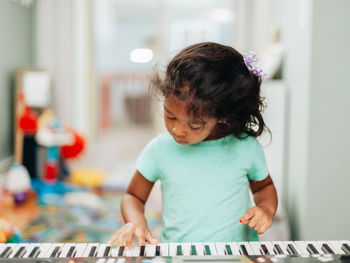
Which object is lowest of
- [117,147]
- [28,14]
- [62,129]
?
[117,147]

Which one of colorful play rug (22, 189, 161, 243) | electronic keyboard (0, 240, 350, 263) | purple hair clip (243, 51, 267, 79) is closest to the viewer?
electronic keyboard (0, 240, 350, 263)

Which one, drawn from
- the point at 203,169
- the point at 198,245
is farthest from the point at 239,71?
the point at 198,245

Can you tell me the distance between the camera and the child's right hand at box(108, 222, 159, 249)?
2.83ft

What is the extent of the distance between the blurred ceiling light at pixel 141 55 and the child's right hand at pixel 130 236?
4170 millimetres

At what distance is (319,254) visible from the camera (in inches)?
30.3

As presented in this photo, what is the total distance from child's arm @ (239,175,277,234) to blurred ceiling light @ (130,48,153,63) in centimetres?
392

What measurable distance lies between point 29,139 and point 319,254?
11.6 ft

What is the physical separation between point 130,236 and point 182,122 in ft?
0.97

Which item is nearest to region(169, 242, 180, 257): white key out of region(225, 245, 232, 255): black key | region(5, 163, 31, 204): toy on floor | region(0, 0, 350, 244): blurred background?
region(225, 245, 232, 255): black key

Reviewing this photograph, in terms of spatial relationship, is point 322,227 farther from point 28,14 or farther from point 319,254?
point 28,14

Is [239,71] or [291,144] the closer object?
[239,71]

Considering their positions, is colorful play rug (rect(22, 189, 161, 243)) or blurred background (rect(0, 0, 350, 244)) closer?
blurred background (rect(0, 0, 350, 244))

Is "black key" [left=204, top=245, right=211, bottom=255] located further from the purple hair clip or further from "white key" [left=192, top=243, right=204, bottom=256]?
the purple hair clip

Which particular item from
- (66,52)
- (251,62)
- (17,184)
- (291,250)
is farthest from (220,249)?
(66,52)
